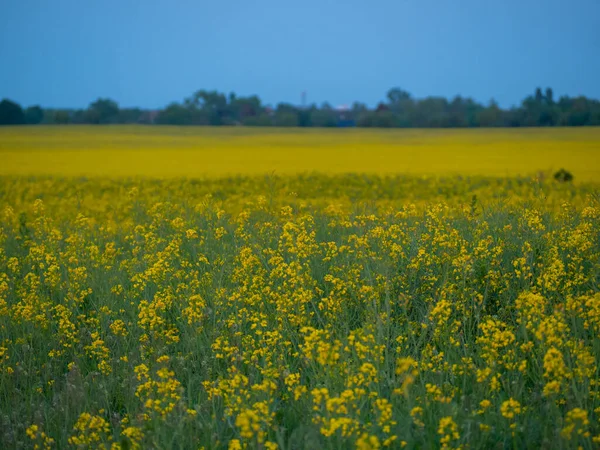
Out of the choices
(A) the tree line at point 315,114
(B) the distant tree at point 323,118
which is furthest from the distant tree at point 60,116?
(B) the distant tree at point 323,118

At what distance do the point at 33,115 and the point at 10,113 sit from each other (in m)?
2.31

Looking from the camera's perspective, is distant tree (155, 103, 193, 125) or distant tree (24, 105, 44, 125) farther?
distant tree (155, 103, 193, 125)

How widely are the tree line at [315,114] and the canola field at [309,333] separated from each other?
34.5 metres

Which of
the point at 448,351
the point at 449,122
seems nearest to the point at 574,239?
the point at 448,351

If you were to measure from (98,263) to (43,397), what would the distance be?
1935mm

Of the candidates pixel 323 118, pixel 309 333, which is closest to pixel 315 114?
pixel 323 118

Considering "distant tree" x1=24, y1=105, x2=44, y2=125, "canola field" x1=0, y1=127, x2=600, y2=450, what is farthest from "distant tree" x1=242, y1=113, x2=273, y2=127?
"canola field" x1=0, y1=127, x2=600, y2=450

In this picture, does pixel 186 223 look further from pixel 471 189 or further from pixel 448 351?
pixel 471 189

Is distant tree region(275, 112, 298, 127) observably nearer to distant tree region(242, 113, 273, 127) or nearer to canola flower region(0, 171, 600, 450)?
distant tree region(242, 113, 273, 127)

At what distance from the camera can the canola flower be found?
357 centimetres

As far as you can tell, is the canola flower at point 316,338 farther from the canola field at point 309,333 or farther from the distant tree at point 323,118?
the distant tree at point 323,118

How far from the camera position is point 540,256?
5609 millimetres

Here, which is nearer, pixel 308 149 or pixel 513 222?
pixel 513 222

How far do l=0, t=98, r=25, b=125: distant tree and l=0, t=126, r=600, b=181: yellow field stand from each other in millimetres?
732
